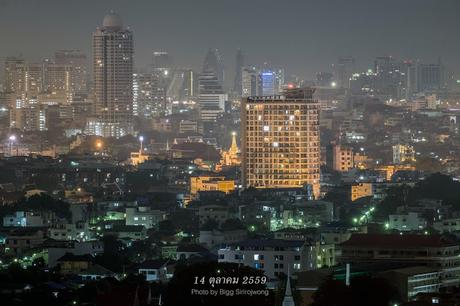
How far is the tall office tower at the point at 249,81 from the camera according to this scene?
9350 centimetres

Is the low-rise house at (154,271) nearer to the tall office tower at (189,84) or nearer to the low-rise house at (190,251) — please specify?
the low-rise house at (190,251)

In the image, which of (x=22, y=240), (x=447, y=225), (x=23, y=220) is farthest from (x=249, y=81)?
(x=22, y=240)

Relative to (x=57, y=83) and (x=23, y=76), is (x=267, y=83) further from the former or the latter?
(x=23, y=76)

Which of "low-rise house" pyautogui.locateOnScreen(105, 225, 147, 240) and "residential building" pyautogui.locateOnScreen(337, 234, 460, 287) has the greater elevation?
"residential building" pyautogui.locateOnScreen(337, 234, 460, 287)

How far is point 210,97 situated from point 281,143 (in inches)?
1612

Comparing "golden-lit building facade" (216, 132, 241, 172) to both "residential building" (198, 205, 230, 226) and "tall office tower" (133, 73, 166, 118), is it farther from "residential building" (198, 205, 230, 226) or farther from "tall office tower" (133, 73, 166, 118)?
"residential building" (198, 205, 230, 226)

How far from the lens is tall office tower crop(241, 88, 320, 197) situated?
5469 cm

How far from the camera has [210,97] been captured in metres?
95.8

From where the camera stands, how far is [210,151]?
2985 inches

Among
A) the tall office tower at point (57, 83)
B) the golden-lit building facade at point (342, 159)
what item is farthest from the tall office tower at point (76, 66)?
the golden-lit building facade at point (342, 159)

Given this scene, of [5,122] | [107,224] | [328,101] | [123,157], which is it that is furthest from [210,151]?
[107,224]

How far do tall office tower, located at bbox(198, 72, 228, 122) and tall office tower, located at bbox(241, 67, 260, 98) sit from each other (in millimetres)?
929

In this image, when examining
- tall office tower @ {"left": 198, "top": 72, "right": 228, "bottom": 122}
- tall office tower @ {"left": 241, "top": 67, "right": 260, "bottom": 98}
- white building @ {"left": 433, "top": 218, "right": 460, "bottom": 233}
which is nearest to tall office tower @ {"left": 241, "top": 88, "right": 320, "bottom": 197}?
white building @ {"left": 433, "top": 218, "right": 460, "bottom": 233}

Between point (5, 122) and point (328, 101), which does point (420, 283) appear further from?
point (328, 101)
